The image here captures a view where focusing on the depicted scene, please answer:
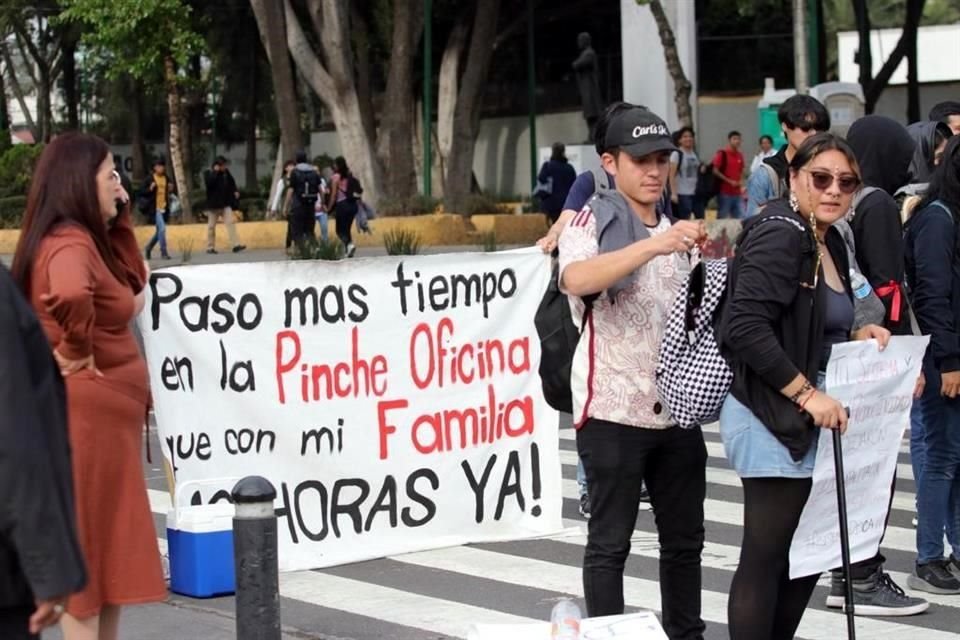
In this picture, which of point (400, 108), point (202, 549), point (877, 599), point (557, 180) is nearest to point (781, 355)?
point (877, 599)

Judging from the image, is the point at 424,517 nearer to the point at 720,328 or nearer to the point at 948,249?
the point at 948,249

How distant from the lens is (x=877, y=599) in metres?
6.89

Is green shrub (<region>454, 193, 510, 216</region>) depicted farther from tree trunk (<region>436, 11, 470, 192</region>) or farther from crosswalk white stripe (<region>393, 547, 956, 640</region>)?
crosswalk white stripe (<region>393, 547, 956, 640</region>)

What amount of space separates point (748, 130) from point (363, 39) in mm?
10104

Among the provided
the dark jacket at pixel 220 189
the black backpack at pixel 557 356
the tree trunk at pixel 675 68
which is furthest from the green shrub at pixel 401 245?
the black backpack at pixel 557 356

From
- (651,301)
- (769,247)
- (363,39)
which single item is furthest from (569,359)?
(363,39)

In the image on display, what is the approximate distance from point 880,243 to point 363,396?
2502 mm

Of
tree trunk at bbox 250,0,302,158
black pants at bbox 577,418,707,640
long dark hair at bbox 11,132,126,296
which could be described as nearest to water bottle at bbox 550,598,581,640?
black pants at bbox 577,418,707,640

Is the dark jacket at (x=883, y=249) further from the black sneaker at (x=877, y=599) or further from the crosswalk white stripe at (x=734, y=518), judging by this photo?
the crosswalk white stripe at (x=734, y=518)

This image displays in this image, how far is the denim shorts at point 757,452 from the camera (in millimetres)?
5098

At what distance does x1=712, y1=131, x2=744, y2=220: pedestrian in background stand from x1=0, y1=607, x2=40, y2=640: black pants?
25055 millimetres

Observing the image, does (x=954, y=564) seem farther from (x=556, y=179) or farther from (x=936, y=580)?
(x=556, y=179)

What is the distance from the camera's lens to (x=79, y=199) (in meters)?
5.11

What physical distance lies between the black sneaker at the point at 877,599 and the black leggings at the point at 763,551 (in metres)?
1.68
